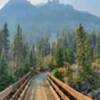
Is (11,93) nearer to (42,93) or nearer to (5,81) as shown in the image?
(42,93)

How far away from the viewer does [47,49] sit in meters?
184

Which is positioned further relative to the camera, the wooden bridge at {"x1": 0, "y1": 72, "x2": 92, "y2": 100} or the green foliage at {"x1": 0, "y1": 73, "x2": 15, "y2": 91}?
the green foliage at {"x1": 0, "y1": 73, "x2": 15, "y2": 91}

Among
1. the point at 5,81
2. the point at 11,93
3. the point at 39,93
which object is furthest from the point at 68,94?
the point at 5,81

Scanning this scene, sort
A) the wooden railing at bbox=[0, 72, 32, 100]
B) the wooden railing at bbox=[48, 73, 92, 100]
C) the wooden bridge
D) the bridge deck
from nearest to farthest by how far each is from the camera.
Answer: the wooden railing at bbox=[48, 73, 92, 100]
the wooden railing at bbox=[0, 72, 32, 100]
the wooden bridge
the bridge deck

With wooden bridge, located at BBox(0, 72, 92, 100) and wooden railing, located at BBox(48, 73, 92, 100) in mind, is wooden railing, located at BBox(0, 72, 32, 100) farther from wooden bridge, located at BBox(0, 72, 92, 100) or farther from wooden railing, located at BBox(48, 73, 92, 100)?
wooden railing, located at BBox(48, 73, 92, 100)

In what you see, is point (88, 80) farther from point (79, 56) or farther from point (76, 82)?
point (79, 56)

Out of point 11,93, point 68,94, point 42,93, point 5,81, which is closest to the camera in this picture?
point 68,94

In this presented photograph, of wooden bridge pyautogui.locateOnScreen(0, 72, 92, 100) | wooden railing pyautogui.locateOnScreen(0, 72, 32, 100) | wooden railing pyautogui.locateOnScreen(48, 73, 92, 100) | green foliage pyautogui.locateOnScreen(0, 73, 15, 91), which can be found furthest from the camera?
green foliage pyautogui.locateOnScreen(0, 73, 15, 91)

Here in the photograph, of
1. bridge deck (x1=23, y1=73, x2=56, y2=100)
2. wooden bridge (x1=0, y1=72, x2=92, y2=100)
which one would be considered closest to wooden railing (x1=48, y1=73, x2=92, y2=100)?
wooden bridge (x1=0, y1=72, x2=92, y2=100)

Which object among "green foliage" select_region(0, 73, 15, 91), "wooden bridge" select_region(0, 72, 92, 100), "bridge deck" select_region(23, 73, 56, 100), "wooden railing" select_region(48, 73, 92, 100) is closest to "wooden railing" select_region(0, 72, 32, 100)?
Answer: "wooden bridge" select_region(0, 72, 92, 100)

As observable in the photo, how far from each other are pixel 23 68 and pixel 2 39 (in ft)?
87.5

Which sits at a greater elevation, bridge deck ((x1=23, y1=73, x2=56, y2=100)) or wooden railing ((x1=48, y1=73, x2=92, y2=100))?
wooden railing ((x1=48, y1=73, x2=92, y2=100))

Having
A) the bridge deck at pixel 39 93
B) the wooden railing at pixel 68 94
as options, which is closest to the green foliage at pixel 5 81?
the bridge deck at pixel 39 93

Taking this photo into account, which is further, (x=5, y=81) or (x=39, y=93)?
(x=5, y=81)
